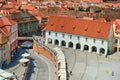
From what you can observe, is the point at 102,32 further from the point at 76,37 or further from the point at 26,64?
the point at 26,64

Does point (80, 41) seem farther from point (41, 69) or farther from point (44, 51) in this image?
point (41, 69)

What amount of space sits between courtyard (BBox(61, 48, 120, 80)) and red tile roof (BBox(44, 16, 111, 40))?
15.3 ft

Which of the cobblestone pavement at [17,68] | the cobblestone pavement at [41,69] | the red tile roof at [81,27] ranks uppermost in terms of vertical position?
the red tile roof at [81,27]

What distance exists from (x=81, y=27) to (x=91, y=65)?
15110mm

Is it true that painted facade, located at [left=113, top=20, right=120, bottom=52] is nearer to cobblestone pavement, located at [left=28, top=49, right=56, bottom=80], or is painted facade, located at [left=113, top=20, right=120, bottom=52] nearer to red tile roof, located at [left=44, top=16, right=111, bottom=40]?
red tile roof, located at [left=44, top=16, right=111, bottom=40]

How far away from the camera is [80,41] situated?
3169 inches

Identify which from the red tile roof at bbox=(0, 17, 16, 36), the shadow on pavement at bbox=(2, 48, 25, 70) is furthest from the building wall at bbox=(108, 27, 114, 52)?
the red tile roof at bbox=(0, 17, 16, 36)

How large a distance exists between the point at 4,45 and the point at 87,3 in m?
86.8

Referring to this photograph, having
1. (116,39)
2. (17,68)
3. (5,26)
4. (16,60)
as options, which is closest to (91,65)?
(116,39)

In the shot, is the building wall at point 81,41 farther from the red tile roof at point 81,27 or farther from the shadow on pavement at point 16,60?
the shadow on pavement at point 16,60

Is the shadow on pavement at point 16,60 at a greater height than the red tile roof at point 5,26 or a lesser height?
lesser

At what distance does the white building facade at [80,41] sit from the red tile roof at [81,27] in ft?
2.49

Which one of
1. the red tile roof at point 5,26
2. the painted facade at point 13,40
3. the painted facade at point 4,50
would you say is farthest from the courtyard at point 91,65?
the red tile roof at point 5,26

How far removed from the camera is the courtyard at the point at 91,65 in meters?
62.0
